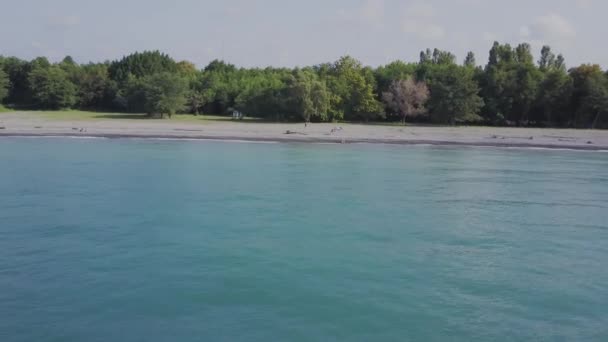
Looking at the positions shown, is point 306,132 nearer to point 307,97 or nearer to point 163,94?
point 307,97

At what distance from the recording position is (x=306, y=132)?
132 ft

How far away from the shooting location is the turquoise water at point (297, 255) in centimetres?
849

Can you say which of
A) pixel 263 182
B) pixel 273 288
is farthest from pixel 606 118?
pixel 273 288

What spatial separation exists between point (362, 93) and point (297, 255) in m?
39.3

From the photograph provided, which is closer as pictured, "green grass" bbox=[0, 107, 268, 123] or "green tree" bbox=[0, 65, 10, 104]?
"green grass" bbox=[0, 107, 268, 123]

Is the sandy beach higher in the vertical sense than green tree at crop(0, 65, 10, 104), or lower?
lower

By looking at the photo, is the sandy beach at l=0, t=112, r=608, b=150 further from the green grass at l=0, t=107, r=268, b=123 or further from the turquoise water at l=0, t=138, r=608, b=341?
the turquoise water at l=0, t=138, r=608, b=341

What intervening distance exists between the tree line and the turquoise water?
24.8 metres

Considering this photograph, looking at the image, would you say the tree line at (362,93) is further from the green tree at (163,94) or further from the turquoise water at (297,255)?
the turquoise water at (297,255)

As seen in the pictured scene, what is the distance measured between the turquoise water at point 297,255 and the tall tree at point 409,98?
25.2 meters

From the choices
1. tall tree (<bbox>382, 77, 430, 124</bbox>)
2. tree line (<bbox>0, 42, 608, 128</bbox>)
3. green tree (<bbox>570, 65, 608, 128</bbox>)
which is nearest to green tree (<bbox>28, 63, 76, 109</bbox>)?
tree line (<bbox>0, 42, 608, 128</bbox>)

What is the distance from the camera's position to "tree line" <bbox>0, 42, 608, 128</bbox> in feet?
156

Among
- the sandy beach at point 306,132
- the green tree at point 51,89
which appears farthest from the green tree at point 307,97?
the green tree at point 51,89

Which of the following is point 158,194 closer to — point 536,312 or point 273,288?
point 273,288
